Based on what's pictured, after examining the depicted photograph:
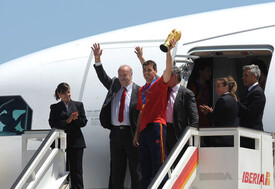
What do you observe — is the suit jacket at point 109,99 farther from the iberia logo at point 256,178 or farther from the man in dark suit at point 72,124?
the iberia logo at point 256,178

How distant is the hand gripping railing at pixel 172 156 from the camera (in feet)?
31.8

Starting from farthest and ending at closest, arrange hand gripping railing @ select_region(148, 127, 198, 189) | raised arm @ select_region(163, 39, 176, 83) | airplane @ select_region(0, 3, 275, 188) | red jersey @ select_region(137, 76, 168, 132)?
airplane @ select_region(0, 3, 275, 188)
red jersey @ select_region(137, 76, 168, 132)
raised arm @ select_region(163, 39, 176, 83)
hand gripping railing @ select_region(148, 127, 198, 189)

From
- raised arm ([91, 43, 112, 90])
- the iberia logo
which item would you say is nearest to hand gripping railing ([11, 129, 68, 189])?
raised arm ([91, 43, 112, 90])

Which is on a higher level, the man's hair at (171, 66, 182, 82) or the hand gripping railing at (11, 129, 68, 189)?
the man's hair at (171, 66, 182, 82)

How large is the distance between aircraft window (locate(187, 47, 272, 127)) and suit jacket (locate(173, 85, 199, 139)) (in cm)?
131

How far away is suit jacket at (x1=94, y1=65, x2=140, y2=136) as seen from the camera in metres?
11.7

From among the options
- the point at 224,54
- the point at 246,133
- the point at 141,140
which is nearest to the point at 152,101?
the point at 141,140

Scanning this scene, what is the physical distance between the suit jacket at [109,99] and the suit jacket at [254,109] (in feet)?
5.95

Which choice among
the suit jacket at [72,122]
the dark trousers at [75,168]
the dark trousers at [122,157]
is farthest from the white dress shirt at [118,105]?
the dark trousers at [75,168]

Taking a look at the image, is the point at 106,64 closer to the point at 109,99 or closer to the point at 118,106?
the point at 109,99

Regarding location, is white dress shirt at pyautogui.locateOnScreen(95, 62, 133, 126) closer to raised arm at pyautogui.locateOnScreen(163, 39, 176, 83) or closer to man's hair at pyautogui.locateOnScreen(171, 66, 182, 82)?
man's hair at pyautogui.locateOnScreen(171, 66, 182, 82)

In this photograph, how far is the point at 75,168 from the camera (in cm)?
1175

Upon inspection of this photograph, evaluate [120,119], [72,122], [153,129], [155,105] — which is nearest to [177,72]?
[155,105]

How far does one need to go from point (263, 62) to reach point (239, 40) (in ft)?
3.18
